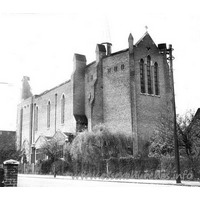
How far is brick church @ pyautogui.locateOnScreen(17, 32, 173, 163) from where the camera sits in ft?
124

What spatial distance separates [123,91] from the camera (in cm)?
3878

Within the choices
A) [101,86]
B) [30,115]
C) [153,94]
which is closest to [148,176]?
[153,94]

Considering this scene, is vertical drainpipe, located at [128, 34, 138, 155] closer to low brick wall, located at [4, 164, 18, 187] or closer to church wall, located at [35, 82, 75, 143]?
church wall, located at [35, 82, 75, 143]

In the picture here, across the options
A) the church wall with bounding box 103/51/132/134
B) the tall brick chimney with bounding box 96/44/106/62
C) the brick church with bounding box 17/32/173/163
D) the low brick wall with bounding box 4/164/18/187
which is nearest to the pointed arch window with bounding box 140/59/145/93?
the brick church with bounding box 17/32/173/163

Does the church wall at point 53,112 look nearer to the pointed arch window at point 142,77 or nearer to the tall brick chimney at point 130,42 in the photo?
the pointed arch window at point 142,77

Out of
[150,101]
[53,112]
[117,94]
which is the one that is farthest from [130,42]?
[53,112]

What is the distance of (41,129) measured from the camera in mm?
55844

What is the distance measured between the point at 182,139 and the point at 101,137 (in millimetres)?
10044

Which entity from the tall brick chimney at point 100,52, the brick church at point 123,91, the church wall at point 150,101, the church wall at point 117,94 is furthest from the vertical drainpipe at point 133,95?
the tall brick chimney at point 100,52

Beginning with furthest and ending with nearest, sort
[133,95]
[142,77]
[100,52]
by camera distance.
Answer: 1. [100,52]
2. [142,77]
3. [133,95]

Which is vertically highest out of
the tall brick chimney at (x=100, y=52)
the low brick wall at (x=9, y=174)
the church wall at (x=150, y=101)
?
the tall brick chimney at (x=100, y=52)

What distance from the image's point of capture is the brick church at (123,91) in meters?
37.8

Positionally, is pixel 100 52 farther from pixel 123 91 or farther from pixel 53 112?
pixel 53 112

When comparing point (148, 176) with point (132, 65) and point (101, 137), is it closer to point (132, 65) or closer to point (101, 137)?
point (101, 137)
